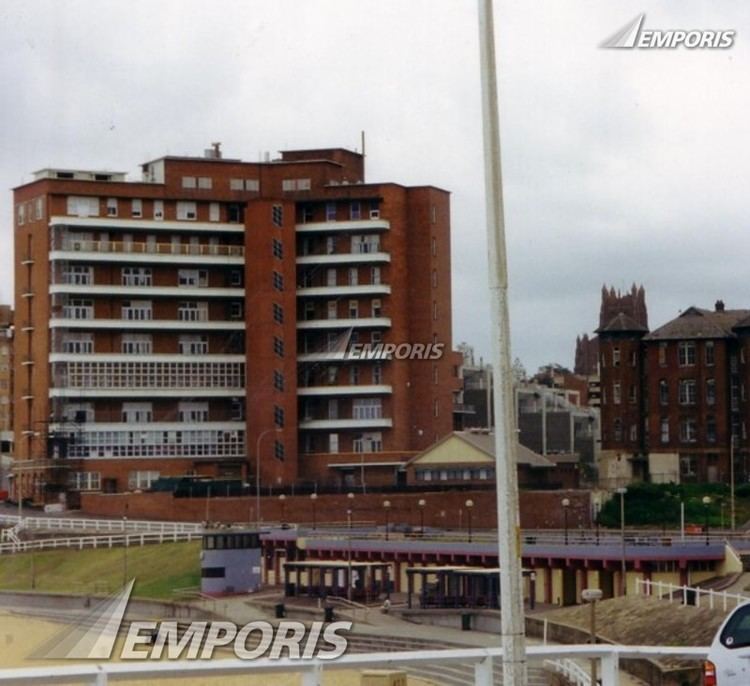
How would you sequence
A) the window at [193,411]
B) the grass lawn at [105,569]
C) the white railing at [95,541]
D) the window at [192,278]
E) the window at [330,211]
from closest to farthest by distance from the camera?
the grass lawn at [105,569] < the white railing at [95,541] < the window at [193,411] < the window at [192,278] < the window at [330,211]

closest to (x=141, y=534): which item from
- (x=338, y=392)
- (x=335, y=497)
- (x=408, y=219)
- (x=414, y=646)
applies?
(x=335, y=497)

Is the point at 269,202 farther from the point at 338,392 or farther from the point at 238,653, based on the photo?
the point at 238,653

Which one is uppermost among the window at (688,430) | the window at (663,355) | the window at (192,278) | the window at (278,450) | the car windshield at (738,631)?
the window at (192,278)

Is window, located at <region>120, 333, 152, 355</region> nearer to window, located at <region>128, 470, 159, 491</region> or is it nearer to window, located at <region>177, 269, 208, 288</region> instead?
window, located at <region>177, 269, 208, 288</region>

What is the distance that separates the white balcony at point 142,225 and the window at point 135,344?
753cm

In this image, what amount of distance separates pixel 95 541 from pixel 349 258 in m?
29.3

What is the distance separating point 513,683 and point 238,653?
699 cm

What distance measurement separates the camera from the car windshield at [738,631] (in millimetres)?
16125

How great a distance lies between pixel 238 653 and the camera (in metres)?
21.2

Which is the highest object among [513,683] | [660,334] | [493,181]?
[660,334]

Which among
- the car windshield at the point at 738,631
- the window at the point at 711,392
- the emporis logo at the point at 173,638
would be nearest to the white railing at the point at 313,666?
the car windshield at the point at 738,631

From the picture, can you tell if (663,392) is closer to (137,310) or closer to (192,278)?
(192,278)

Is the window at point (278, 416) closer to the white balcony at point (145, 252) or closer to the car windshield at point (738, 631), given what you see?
the white balcony at point (145, 252)

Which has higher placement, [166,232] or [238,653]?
[166,232]
